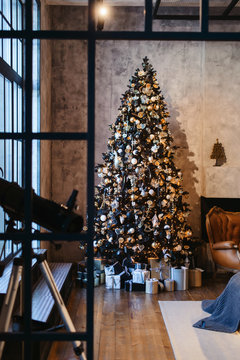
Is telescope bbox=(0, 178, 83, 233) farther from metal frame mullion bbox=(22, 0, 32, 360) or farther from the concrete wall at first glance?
the concrete wall

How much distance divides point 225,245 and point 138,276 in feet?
4.23

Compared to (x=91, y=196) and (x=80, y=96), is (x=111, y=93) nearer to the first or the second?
(x=80, y=96)

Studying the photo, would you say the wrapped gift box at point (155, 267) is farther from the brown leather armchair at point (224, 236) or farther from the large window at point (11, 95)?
the large window at point (11, 95)

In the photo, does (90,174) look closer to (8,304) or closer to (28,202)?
(28,202)

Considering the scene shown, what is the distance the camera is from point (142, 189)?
6.17 metres

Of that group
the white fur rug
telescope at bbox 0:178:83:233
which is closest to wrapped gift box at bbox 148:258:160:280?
the white fur rug

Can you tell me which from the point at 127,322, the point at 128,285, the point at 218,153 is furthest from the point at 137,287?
the point at 218,153

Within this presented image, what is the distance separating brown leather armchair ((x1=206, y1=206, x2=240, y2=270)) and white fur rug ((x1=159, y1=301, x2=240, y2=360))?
120 cm

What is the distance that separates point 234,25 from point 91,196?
608 centimetres

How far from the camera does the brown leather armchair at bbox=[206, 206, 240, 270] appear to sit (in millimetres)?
6090

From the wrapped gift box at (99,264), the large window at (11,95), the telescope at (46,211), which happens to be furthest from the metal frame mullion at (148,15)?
the wrapped gift box at (99,264)

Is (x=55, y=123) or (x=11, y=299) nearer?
(x=11, y=299)

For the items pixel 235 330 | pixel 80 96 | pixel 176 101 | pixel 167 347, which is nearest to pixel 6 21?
pixel 80 96

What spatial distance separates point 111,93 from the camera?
716 centimetres
